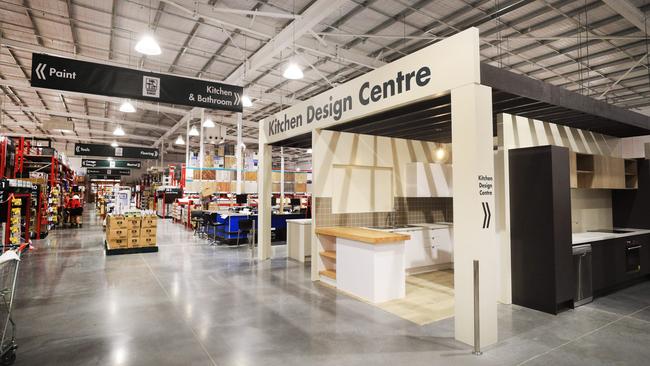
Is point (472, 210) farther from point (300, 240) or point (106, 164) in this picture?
point (106, 164)

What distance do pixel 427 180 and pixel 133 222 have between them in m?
7.50

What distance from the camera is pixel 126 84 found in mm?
5738

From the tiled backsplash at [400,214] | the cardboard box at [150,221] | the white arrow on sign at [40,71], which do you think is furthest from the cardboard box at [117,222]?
the tiled backsplash at [400,214]

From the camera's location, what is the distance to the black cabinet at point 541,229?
4348mm

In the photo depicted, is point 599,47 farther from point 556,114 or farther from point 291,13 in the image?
point 291,13

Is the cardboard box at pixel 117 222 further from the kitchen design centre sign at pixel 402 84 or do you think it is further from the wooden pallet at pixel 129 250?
the kitchen design centre sign at pixel 402 84

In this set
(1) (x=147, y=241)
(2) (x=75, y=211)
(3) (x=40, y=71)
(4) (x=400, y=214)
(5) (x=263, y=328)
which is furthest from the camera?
(2) (x=75, y=211)

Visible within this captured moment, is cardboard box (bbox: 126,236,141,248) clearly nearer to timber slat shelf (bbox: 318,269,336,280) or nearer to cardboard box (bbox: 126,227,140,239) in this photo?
cardboard box (bbox: 126,227,140,239)

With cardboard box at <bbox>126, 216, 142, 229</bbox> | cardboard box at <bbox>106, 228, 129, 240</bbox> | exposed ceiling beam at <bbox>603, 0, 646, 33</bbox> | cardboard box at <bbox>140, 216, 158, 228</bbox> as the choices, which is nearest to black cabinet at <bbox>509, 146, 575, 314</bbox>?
exposed ceiling beam at <bbox>603, 0, 646, 33</bbox>

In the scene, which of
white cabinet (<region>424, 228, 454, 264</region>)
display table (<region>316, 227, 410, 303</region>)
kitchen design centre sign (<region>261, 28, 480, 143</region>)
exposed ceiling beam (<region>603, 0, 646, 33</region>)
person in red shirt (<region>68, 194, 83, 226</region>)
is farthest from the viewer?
person in red shirt (<region>68, 194, 83, 226</region>)

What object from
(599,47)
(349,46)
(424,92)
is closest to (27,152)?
(349,46)

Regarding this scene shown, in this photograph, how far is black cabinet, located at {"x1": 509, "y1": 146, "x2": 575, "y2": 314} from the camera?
4.35 metres

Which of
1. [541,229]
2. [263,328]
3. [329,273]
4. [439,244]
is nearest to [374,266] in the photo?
[329,273]

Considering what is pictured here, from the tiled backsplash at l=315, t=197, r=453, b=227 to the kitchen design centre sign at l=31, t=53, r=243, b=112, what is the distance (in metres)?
2.82
